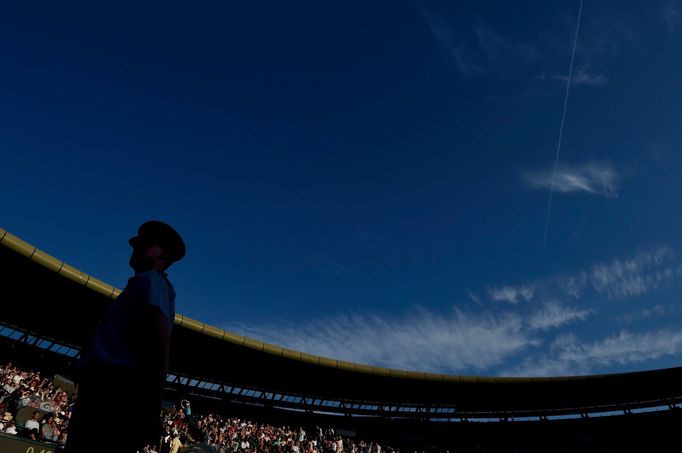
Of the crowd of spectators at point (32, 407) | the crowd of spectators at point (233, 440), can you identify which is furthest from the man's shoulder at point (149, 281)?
the crowd of spectators at point (233, 440)

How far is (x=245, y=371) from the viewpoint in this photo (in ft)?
94.3

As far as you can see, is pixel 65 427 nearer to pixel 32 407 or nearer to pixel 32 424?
pixel 32 424

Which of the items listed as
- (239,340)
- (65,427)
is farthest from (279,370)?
(65,427)

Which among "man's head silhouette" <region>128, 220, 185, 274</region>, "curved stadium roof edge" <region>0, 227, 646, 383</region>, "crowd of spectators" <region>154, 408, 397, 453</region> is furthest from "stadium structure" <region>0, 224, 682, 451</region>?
"man's head silhouette" <region>128, 220, 185, 274</region>

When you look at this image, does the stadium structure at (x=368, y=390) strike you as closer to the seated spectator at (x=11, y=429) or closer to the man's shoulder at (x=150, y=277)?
the seated spectator at (x=11, y=429)

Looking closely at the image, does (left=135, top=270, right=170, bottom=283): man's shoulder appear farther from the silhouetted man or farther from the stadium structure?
the stadium structure

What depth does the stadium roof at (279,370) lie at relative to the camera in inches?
768

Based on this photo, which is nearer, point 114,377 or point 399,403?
point 114,377

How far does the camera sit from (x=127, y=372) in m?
1.77

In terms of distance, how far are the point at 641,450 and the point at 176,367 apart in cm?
3711

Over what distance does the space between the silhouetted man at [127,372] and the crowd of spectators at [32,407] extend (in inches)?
491

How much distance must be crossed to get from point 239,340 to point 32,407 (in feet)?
39.6

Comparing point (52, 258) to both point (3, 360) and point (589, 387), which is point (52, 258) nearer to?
point (3, 360)

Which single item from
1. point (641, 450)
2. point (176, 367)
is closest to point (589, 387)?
point (641, 450)
